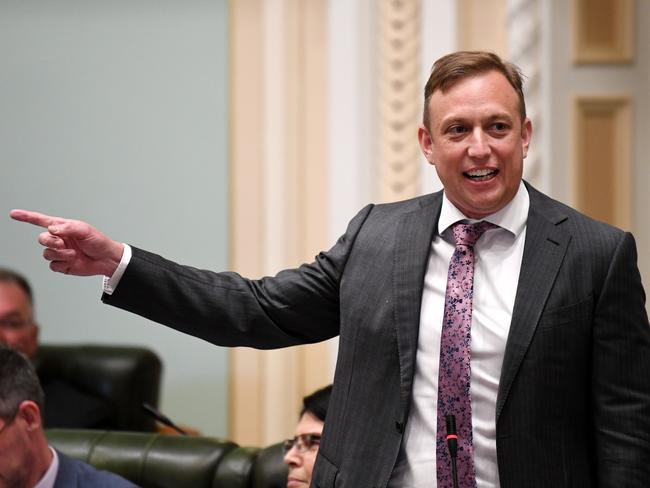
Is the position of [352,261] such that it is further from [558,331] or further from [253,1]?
[253,1]

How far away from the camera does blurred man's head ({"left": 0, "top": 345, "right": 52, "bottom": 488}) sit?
2529 millimetres

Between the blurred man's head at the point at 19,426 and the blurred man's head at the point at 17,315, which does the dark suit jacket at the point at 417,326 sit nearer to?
the blurred man's head at the point at 19,426

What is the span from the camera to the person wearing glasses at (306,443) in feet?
8.46

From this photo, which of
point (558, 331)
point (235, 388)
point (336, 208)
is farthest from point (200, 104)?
point (558, 331)

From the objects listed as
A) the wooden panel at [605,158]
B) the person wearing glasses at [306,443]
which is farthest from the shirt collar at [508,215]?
the wooden panel at [605,158]

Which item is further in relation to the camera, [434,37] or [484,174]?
[434,37]

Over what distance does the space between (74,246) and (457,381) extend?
597 mm

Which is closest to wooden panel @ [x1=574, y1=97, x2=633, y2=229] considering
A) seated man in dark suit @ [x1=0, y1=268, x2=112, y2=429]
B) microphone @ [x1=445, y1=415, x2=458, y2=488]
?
seated man in dark suit @ [x1=0, y1=268, x2=112, y2=429]

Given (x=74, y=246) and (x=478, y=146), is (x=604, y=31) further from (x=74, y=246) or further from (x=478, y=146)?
(x=74, y=246)

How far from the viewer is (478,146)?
1.69m

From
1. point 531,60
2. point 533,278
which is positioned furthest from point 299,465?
point 531,60

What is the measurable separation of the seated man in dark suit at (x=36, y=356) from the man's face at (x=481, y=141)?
1.99 m

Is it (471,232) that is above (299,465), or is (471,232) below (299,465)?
above

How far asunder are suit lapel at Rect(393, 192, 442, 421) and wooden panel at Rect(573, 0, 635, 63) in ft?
6.18
